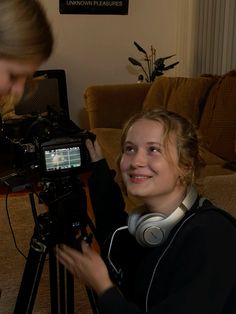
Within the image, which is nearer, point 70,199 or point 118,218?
point 70,199

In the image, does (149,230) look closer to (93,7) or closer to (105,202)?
(105,202)

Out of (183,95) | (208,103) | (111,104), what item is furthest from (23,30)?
(111,104)

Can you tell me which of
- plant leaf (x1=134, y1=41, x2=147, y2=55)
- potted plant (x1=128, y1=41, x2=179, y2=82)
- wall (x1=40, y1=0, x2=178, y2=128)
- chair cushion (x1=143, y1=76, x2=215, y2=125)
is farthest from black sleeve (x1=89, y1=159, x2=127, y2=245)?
wall (x1=40, y1=0, x2=178, y2=128)

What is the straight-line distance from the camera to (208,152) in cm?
273

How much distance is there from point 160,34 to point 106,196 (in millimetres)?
3333

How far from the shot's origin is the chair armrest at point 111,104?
11.4 ft

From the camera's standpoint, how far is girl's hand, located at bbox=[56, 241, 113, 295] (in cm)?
99

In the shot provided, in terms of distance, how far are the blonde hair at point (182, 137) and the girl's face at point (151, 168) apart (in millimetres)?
12

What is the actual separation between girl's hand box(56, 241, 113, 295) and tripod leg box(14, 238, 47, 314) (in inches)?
6.3

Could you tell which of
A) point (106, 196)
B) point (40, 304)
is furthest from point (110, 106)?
point (106, 196)

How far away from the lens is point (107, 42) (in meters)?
4.31

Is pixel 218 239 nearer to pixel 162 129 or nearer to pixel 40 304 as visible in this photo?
pixel 162 129

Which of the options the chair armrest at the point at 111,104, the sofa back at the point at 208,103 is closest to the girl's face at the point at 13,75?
the sofa back at the point at 208,103

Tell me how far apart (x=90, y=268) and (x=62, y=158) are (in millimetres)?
303
